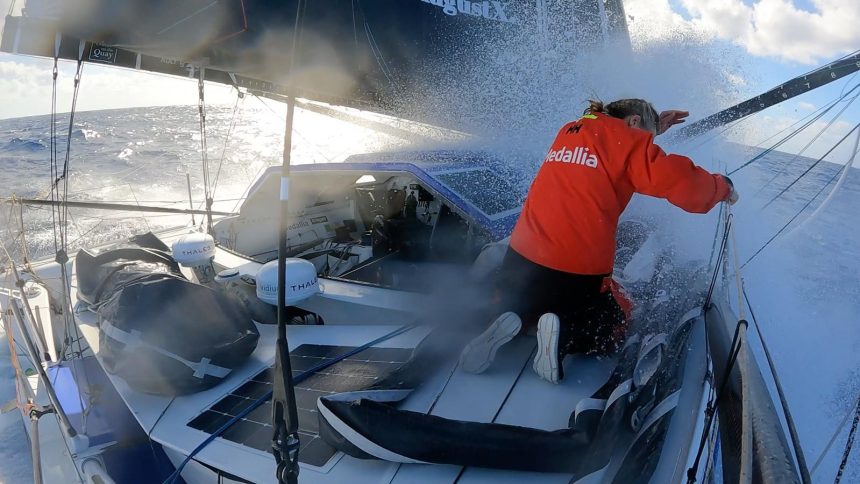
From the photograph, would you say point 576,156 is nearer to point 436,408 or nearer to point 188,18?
point 436,408

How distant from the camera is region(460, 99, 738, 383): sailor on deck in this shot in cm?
171

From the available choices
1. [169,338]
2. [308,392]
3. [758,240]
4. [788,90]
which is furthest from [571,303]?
[758,240]

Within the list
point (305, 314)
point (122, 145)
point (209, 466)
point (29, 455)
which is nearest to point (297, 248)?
point (305, 314)

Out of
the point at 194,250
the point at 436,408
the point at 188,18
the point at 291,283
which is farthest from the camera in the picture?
the point at 188,18

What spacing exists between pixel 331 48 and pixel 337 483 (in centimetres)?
572

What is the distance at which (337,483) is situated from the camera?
1482mm

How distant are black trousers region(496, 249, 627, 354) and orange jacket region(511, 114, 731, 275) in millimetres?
44

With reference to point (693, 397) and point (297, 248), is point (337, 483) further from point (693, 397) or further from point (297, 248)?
point (297, 248)

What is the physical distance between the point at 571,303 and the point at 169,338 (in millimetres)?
1606

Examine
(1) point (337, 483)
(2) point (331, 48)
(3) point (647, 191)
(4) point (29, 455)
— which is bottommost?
(4) point (29, 455)

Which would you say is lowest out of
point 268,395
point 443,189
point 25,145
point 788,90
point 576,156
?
point 25,145

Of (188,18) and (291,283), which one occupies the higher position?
(188,18)

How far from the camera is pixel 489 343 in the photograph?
1.90 m

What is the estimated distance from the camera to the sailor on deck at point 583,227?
1715 millimetres
